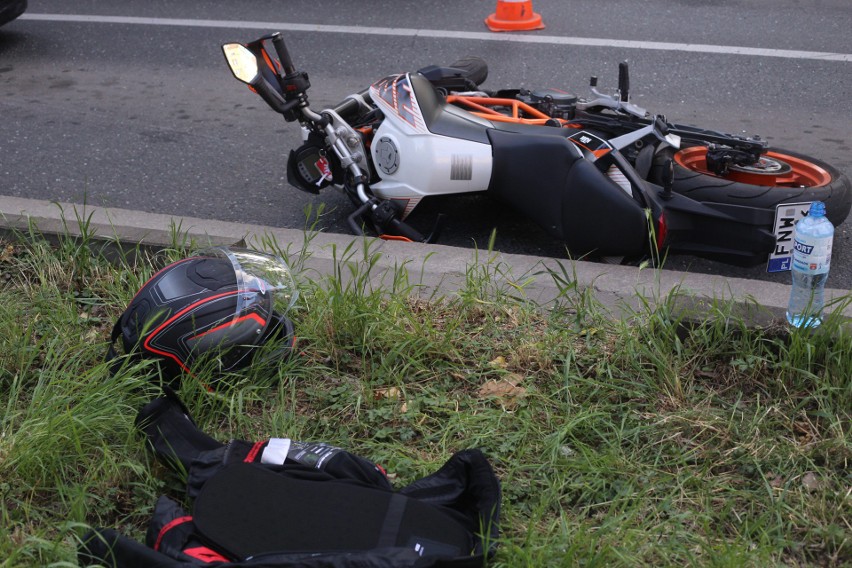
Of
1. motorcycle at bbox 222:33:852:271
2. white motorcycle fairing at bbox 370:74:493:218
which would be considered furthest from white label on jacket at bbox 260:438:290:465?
white motorcycle fairing at bbox 370:74:493:218

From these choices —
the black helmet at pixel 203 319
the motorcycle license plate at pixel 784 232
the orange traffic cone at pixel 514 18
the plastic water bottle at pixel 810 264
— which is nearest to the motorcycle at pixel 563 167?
the motorcycle license plate at pixel 784 232

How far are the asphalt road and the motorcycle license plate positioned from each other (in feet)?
1.20

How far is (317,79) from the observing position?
6855mm

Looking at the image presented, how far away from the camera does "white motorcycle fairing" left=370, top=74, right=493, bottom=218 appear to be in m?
4.11

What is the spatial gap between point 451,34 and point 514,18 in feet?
1.83

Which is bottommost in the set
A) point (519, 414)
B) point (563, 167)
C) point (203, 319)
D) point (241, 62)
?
point (519, 414)

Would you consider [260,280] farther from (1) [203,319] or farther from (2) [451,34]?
(2) [451,34]

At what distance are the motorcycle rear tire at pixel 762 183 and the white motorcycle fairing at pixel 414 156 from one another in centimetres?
78

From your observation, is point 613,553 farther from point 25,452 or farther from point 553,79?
point 553,79

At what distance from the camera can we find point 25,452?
2.66m

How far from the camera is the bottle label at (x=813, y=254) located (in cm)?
312

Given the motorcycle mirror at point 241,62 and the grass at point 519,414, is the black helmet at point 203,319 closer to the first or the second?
the grass at point 519,414

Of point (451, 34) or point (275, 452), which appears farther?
point (451, 34)

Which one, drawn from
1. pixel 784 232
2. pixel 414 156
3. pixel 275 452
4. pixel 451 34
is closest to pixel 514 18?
pixel 451 34
